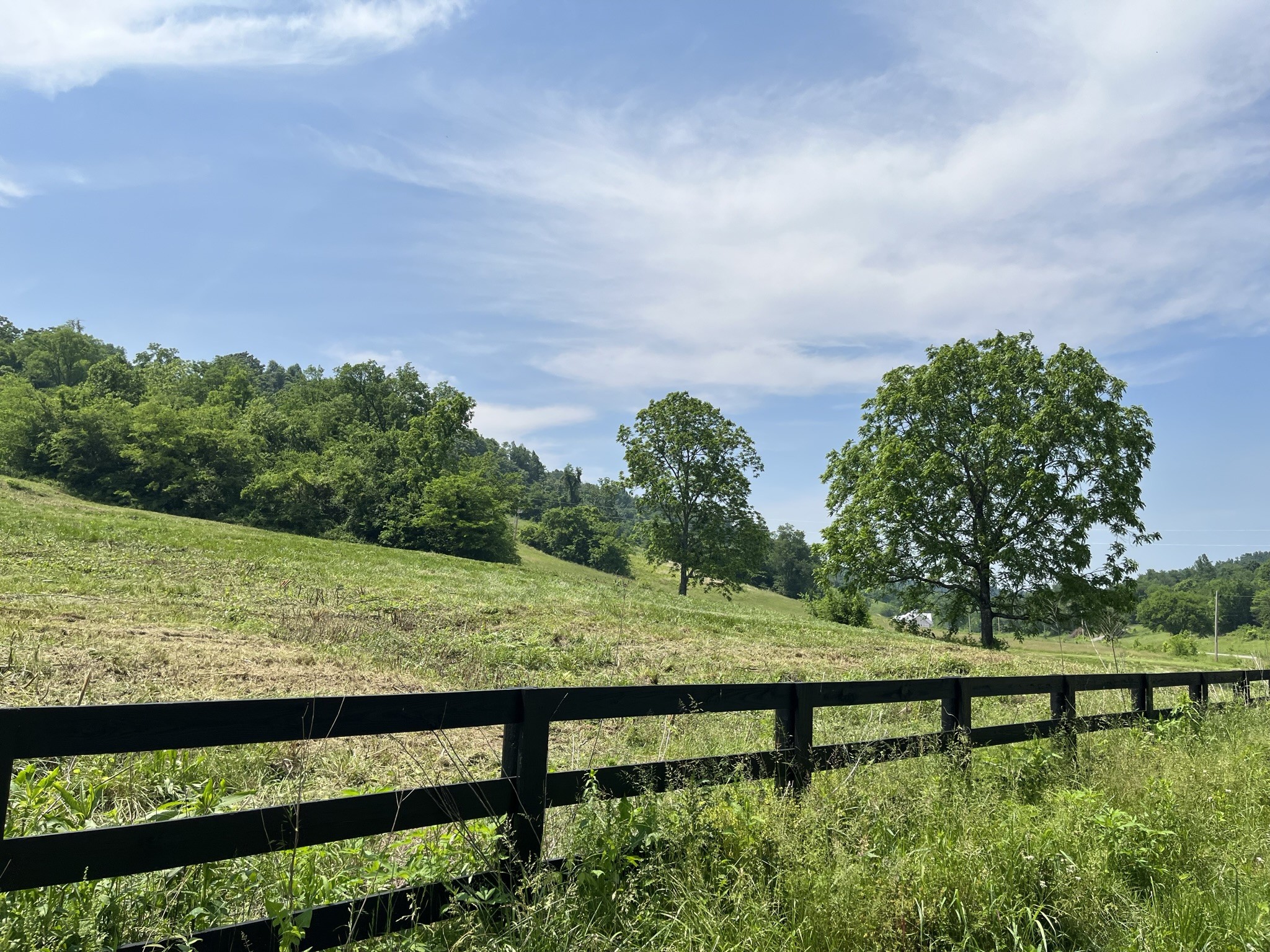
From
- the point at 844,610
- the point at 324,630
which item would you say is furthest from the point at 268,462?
the point at 324,630

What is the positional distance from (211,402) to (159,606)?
7339cm

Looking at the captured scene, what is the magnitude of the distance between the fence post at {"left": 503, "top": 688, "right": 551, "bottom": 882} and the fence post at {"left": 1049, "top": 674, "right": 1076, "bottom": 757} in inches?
215

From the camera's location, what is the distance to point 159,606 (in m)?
15.1

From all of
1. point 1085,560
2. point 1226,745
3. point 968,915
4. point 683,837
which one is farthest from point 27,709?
point 1085,560

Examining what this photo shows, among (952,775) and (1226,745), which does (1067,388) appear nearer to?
(1226,745)

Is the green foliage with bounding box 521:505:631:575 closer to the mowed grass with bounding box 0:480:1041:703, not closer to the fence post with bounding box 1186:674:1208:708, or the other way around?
→ the mowed grass with bounding box 0:480:1041:703

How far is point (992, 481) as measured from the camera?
30.2 m

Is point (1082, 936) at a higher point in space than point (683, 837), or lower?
lower

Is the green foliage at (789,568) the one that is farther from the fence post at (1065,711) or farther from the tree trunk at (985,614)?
the fence post at (1065,711)

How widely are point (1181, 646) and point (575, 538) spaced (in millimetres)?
66943

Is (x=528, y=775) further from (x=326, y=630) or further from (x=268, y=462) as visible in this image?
(x=268, y=462)

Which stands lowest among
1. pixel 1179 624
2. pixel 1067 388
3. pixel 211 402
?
pixel 1179 624

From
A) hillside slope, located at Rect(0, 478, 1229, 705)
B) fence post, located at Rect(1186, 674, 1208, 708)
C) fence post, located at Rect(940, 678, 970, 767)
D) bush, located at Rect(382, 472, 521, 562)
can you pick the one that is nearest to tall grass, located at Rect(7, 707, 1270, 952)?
fence post, located at Rect(940, 678, 970, 767)

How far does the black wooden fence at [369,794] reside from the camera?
2.66 meters
